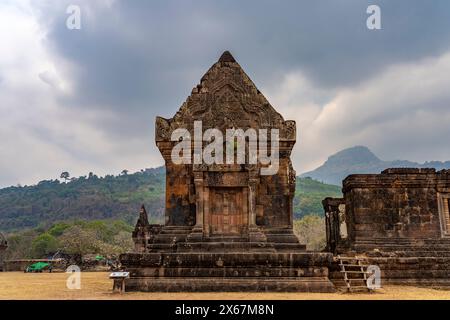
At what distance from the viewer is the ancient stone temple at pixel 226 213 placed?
39.3 ft

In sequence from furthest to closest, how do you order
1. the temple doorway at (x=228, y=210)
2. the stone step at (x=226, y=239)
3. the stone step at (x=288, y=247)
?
the temple doorway at (x=228, y=210) < the stone step at (x=226, y=239) < the stone step at (x=288, y=247)

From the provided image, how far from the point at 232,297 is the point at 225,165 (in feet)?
15.8

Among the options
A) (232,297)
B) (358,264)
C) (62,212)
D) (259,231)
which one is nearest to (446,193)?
(358,264)

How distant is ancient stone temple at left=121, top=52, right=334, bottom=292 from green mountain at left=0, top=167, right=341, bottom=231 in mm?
88773

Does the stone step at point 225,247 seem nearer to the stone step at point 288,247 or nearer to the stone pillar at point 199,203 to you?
the stone step at point 288,247

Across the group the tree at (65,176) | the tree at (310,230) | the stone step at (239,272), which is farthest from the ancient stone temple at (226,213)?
the tree at (65,176)

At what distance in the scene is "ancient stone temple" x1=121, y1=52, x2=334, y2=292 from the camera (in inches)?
472

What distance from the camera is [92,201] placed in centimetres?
11788

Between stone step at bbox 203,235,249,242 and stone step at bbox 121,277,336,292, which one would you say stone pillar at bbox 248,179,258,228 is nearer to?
stone step at bbox 203,235,249,242

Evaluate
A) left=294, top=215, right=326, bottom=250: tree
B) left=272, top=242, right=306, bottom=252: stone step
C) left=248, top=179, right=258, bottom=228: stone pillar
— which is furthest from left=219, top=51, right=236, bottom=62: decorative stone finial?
left=294, top=215, right=326, bottom=250: tree

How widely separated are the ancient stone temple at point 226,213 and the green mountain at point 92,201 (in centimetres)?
8877

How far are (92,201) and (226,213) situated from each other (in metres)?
110

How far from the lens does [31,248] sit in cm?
5978
